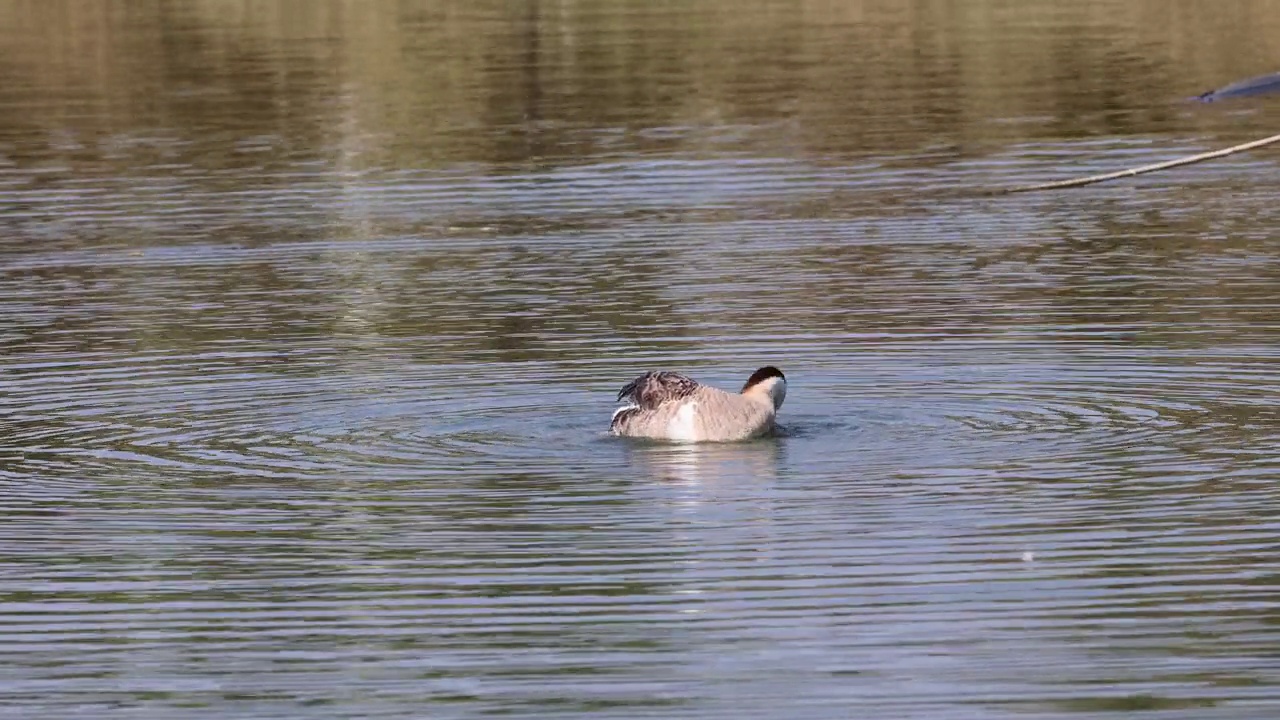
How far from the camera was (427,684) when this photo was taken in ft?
38.5

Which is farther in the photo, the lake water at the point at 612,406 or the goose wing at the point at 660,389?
the goose wing at the point at 660,389

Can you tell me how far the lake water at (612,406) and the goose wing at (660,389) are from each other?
1.13ft

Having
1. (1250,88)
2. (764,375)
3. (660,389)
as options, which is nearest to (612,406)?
(660,389)

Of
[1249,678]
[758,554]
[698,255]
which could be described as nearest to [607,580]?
[758,554]

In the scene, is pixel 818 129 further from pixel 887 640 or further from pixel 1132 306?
pixel 887 640

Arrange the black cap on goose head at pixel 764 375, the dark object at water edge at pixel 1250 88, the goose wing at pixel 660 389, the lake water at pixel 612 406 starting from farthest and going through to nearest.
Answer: the goose wing at pixel 660 389
the black cap on goose head at pixel 764 375
the lake water at pixel 612 406
the dark object at water edge at pixel 1250 88

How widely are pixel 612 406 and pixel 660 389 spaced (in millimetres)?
1384

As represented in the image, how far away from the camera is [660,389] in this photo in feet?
56.3

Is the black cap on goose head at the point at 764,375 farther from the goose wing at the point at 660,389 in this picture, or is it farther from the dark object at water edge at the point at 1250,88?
the dark object at water edge at the point at 1250,88

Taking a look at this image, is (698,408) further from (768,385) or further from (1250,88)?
(1250,88)

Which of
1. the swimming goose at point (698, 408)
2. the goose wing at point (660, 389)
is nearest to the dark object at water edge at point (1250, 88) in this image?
the swimming goose at point (698, 408)

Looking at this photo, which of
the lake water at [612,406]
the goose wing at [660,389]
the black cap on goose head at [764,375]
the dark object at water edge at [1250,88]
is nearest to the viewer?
the dark object at water edge at [1250,88]

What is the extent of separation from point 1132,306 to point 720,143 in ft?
49.1

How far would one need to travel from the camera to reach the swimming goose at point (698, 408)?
673 inches
